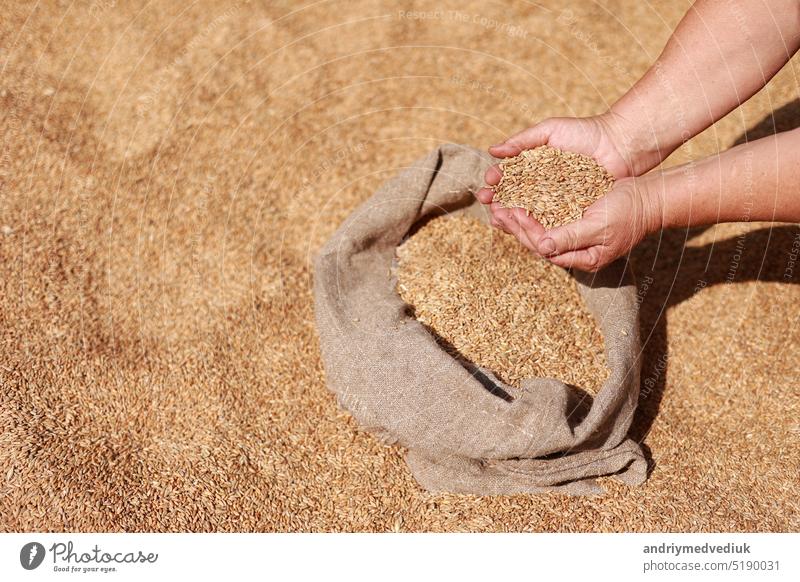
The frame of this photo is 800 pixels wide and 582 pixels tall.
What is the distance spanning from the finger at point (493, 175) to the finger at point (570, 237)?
381mm

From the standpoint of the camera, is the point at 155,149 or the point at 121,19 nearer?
the point at 155,149

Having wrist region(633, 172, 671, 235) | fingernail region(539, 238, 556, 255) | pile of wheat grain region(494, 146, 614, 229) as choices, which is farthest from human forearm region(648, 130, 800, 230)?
fingernail region(539, 238, 556, 255)

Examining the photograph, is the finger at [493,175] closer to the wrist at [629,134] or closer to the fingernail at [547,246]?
the fingernail at [547,246]

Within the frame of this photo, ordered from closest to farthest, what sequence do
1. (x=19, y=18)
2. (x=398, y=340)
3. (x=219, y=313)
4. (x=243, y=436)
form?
(x=398, y=340)
(x=243, y=436)
(x=219, y=313)
(x=19, y=18)

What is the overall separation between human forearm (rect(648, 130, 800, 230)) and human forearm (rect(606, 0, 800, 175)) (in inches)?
14.9

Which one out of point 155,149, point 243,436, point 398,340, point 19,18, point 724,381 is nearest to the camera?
point 398,340

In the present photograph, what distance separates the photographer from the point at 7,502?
94.5 inches

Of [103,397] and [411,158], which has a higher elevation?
[411,158]

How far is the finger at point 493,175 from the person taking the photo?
2715 millimetres

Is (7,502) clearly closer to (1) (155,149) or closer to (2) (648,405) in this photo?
(1) (155,149)

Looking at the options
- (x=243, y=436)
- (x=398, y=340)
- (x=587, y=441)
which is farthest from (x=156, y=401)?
(x=587, y=441)

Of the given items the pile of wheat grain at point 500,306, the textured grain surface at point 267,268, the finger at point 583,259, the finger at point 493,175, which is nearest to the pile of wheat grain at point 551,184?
the finger at point 493,175
